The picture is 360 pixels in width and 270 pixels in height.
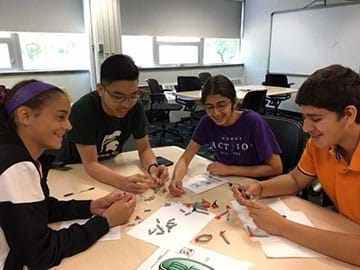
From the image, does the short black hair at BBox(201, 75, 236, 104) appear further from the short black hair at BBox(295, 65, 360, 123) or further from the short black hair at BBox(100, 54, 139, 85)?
the short black hair at BBox(295, 65, 360, 123)

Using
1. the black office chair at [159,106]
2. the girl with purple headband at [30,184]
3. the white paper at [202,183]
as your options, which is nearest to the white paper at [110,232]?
the girl with purple headband at [30,184]

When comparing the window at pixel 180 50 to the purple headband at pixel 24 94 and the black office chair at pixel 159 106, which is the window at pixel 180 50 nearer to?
the black office chair at pixel 159 106

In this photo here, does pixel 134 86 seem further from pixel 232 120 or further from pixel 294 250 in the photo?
pixel 294 250

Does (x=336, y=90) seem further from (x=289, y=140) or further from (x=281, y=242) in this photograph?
(x=289, y=140)

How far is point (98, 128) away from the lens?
1581 millimetres

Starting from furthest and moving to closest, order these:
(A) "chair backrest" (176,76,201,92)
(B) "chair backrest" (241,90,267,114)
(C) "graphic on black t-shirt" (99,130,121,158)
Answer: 1. (A) "chair backrest" (176,76,201,92)
2. (B) "chair backrest" (241,90,267,114)
3. (C) "graphic on black t-shirt" (99,130,121,158)

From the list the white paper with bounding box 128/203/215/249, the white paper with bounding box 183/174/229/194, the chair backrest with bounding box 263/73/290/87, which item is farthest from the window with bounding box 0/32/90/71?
the white paper with bounding box 128/203/215/249

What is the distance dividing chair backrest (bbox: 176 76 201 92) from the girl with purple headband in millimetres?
4144

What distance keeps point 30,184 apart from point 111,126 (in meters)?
0.80

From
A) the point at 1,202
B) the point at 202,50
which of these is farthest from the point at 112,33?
the point at 1,202

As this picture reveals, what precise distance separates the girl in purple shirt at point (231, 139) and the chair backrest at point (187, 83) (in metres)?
3.41

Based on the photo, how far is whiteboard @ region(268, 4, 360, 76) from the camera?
5262mm

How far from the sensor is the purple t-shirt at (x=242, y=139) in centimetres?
161

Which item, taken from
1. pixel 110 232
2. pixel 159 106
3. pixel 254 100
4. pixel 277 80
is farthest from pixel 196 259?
pixel 277 80
